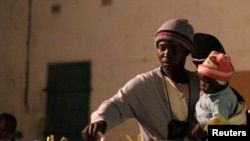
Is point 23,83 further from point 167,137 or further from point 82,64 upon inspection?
point 167,137

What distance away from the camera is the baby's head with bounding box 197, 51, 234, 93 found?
40.8 inches

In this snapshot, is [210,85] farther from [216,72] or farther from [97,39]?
[97,39]

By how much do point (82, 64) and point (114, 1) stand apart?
43 cm

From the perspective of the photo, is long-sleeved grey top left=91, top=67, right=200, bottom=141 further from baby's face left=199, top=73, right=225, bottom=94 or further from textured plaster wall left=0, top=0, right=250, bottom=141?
textured plaster wall left=0, top=0, right=250, bottom=141

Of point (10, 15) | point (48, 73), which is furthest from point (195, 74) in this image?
point (10, 15)

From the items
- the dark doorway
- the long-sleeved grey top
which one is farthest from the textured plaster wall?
the long-sleeved grey top

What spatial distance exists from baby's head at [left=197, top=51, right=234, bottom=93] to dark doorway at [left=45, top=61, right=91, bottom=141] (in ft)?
5.42

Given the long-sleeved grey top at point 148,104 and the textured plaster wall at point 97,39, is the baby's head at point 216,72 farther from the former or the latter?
the textured plaster wall at point 97,39

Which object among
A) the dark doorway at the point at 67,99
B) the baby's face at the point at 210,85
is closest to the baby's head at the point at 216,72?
the baby's face at the point at 210,85

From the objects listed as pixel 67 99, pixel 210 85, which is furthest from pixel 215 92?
pixel 67 99

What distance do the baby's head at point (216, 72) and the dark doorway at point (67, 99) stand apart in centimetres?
165

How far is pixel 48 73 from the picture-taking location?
2.82 meters

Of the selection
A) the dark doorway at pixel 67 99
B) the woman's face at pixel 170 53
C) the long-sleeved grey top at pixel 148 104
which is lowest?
the dark doorway at pixel 67 99

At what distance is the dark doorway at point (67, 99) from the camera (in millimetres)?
2664
